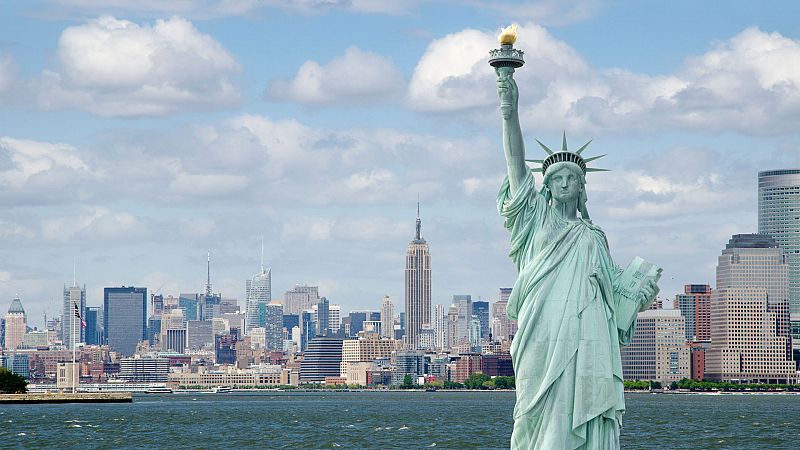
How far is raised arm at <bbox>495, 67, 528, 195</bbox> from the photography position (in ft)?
65.6

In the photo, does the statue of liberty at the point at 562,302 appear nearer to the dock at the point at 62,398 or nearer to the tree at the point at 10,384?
the dock at the point at 62,398

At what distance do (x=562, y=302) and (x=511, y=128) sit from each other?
2211 millimetres

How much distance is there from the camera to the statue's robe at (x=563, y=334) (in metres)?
19.7

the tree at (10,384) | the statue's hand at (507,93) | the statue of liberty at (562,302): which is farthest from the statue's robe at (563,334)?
the tree at (10,384)

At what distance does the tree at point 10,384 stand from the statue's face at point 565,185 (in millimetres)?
136410

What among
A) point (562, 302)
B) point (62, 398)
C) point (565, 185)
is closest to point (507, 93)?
point (565, 185)

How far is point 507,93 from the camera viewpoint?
65.7ft

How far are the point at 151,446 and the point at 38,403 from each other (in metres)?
93.2

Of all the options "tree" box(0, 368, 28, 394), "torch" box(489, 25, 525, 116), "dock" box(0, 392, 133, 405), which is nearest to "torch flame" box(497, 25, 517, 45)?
"torch" box(489, 25, 525, 116)

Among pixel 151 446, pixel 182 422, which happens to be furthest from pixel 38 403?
pixel 151 446

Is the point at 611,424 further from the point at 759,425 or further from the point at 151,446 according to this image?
the point at 759,425

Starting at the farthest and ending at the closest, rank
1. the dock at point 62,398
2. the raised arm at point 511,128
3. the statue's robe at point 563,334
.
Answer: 1. the dock at point 62,398
2. the raised arm at point 511,128
3. the statue's robe at point 563,334

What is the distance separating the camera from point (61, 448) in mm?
64750

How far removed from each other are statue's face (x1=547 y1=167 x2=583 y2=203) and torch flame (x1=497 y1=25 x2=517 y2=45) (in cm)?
171
